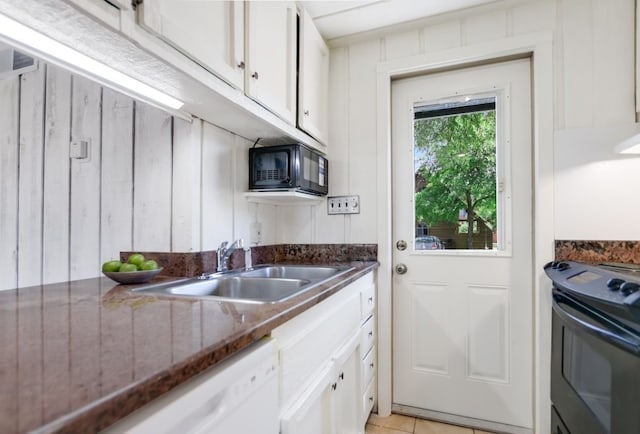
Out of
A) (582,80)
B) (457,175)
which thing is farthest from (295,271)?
(582,80)

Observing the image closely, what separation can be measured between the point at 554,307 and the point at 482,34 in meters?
1.51

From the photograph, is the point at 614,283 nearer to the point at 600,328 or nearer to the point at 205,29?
the point at 600,328

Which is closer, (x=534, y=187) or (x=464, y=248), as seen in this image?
(x=534, y=187)

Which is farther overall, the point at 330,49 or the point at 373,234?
the point at 330,49

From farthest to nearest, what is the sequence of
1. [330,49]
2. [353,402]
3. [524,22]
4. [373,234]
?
[330,49], [373,234], [524,22], [353,402]

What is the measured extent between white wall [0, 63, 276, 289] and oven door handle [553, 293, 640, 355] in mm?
1495

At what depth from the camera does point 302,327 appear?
955 millimetres

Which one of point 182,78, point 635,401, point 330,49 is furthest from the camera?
point 330,49

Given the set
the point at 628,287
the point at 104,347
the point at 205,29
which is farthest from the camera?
the point at 205,29

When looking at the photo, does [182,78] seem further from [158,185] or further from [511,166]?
[511,166]

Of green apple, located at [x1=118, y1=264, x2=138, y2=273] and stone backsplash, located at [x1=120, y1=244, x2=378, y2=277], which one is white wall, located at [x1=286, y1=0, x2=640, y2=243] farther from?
green apple, located at [x1=118, y1=264, x2=138, y2=273]

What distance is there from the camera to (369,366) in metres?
1.78

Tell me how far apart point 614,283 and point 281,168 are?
1.38 m

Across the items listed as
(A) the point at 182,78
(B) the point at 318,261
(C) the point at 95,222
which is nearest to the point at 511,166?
(B) the point at 318,261
